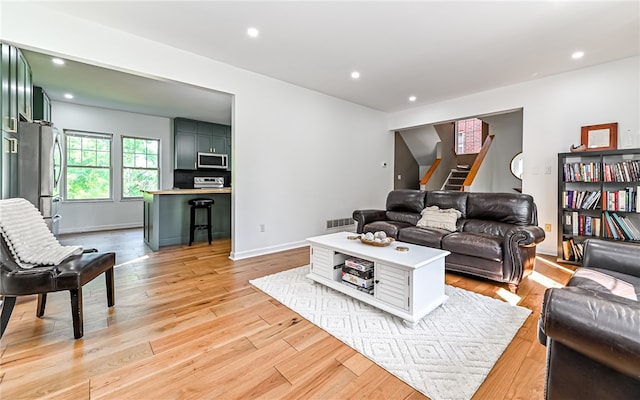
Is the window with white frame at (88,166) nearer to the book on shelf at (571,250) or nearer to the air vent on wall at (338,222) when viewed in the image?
the air vent on wall at (338,222)

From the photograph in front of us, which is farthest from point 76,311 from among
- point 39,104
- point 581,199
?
point 581,199

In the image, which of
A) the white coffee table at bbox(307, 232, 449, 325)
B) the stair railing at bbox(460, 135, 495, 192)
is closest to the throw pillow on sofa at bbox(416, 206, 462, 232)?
the white coffee table at bbox(307, 232, 449, 325)

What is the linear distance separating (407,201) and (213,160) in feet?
16.3

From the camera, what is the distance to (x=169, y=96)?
197 inches

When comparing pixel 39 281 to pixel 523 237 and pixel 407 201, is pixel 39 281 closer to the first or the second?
pixel 523 237

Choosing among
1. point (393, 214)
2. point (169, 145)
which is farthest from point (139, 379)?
point (169, 145)

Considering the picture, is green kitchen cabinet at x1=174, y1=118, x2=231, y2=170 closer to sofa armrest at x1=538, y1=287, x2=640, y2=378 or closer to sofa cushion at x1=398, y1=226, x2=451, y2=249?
sofa cushion at x1=398, y1=226, x2=451, y2=249

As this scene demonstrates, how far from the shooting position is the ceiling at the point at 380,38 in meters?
2.44

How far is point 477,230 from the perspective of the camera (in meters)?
3.37

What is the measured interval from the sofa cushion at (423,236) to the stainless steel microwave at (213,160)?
518cm

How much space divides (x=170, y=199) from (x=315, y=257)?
3095 millimetres

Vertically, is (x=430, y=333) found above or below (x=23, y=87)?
below

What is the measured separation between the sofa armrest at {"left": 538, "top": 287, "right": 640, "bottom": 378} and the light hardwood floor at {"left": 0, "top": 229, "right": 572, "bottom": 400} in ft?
2.11

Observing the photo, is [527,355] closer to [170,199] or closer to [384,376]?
[384,376]
